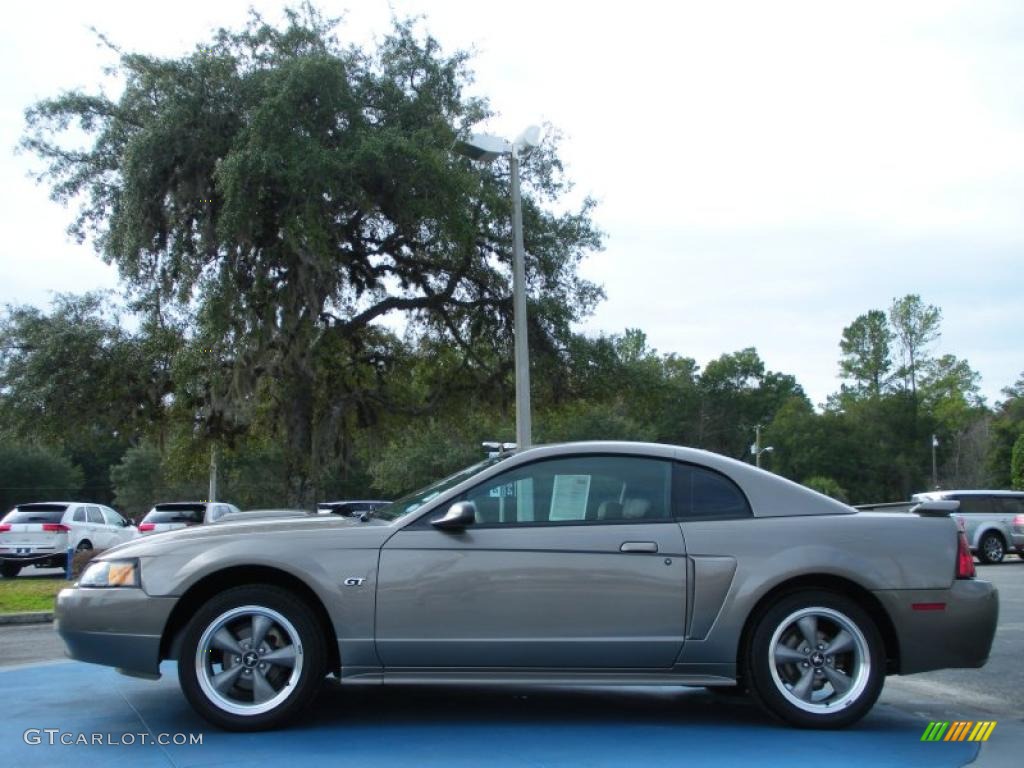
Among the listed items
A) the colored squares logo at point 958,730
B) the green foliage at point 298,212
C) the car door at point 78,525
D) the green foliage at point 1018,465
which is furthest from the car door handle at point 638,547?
the green foliage at point 1018,465

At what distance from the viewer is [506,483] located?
5.76 meters

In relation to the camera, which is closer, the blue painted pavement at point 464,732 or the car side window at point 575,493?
the blue painted pavement at point 464,732

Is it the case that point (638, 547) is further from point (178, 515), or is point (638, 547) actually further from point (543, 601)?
point (178, 515)

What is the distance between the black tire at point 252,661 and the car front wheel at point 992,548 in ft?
72.8

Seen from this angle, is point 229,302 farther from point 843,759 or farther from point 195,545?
point 843,759

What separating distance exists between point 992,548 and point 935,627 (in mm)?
20702

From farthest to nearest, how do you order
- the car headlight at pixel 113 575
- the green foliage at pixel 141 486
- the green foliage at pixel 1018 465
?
the green foliage at pixel 141 486 < the green foliage at pixel 1018 465 < the car headlight at pixel 113 575

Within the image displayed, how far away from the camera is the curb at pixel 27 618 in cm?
1172

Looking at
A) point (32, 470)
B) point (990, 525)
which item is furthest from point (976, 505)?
point (32, 470)

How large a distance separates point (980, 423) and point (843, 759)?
79624 millimetres

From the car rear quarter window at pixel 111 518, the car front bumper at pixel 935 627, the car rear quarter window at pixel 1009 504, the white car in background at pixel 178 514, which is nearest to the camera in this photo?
the car front bumper at pixel 935 627

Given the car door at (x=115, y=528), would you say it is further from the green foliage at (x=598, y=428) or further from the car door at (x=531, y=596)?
the green foliage at (x=598, y=428)
